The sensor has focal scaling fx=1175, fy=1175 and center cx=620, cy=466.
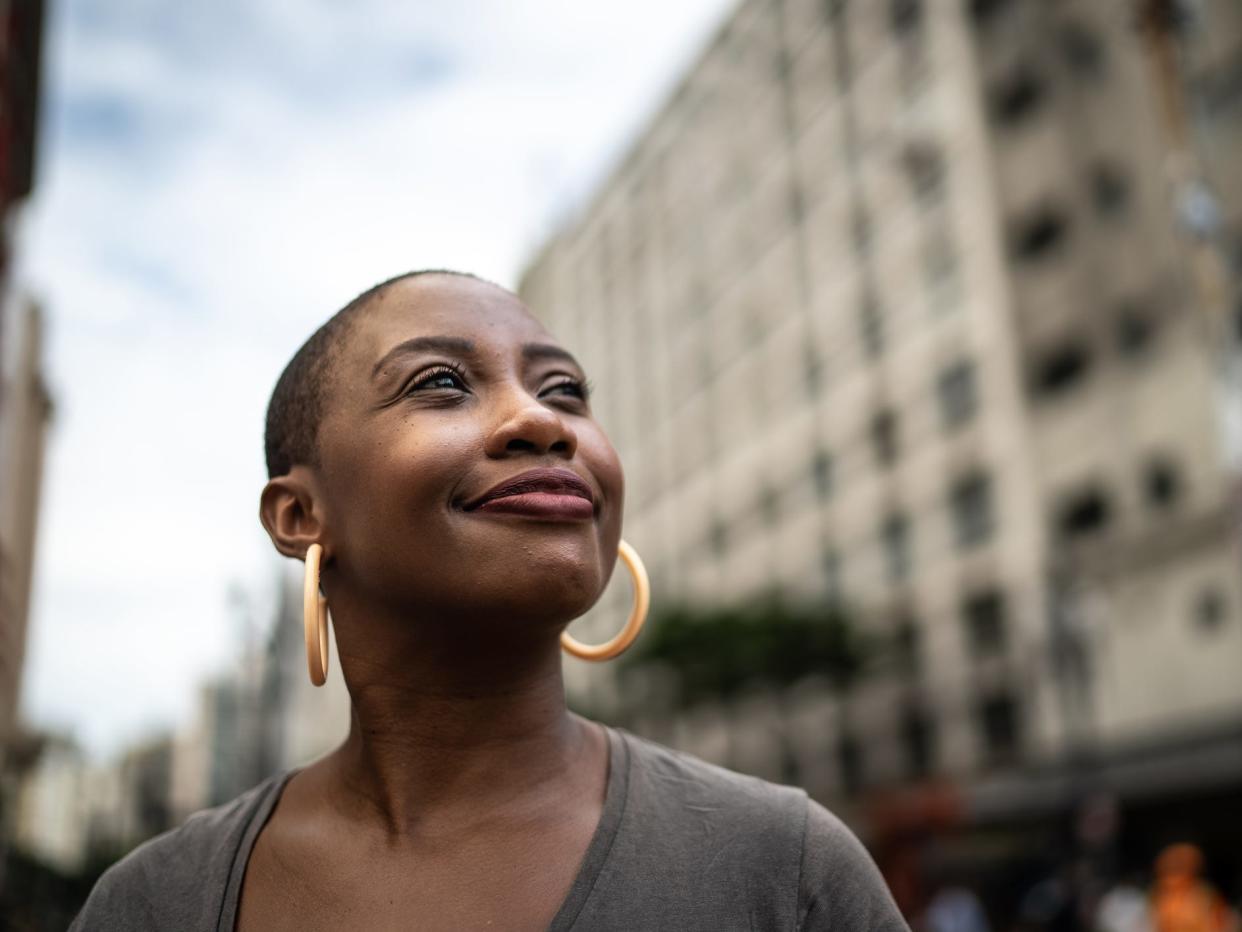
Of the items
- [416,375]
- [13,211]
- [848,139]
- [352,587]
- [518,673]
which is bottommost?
[518,673]

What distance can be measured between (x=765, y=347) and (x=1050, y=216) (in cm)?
1293

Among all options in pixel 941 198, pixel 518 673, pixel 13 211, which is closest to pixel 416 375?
pixel 518 673

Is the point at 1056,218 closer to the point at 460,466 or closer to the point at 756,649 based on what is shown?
the point at 756,649

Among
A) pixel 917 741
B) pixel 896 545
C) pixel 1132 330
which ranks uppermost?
pixel 1132 330

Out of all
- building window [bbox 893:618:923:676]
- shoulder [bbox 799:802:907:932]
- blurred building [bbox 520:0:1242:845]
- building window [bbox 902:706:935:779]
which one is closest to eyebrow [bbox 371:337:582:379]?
shoulder [bbox 799:802:907:932]

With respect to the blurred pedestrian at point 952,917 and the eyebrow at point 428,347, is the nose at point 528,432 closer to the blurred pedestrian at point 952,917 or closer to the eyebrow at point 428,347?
the eyebrow at point 428,347

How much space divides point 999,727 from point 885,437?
9492 millimetres

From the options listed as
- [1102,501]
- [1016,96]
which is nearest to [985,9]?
[1016,96]

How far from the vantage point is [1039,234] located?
1225 inches

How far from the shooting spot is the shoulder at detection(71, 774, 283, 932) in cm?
154

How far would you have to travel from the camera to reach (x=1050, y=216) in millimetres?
30844

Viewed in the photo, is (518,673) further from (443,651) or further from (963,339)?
(963,339)

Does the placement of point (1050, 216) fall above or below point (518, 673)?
above

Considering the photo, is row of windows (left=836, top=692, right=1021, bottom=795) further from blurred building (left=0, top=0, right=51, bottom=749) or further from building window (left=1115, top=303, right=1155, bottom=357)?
blurred building (left=0, top=0, right=51, bottom=749)
